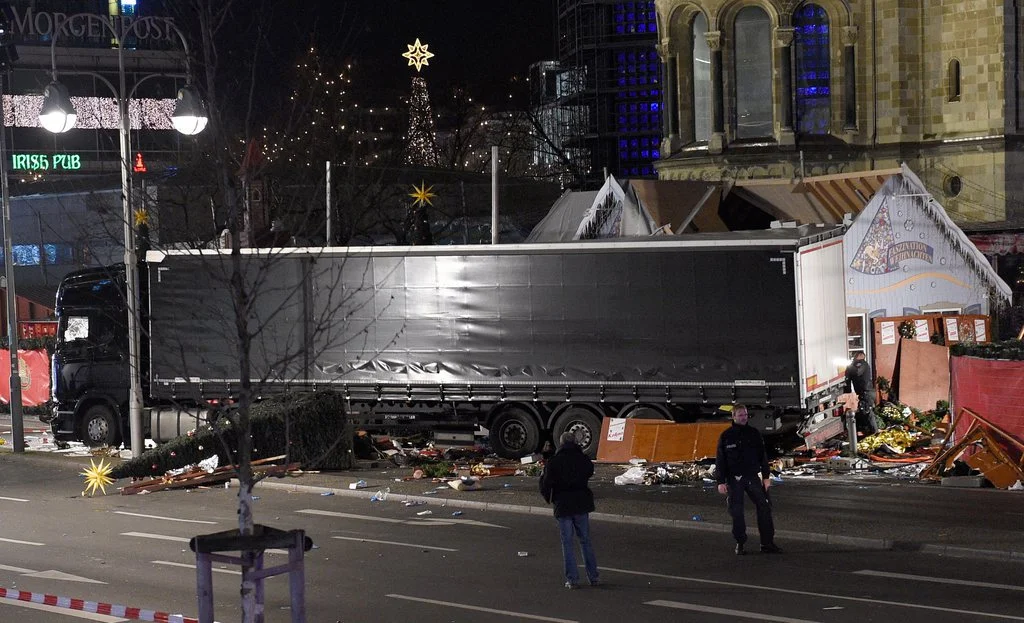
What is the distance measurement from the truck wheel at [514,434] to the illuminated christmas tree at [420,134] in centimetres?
4513

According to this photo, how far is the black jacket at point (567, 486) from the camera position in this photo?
1282 cm

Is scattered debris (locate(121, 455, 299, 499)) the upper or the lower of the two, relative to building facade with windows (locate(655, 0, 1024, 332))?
lower

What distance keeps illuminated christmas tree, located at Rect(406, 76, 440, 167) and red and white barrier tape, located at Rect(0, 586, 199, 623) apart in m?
57.2

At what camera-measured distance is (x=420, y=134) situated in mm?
71625

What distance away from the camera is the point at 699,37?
155 ft

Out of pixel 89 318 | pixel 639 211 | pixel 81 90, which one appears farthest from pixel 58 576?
pixel 81 90

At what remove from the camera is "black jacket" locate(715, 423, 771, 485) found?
47.4 ft

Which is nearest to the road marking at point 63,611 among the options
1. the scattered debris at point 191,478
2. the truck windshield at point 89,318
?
the scattered debris at point 191,478

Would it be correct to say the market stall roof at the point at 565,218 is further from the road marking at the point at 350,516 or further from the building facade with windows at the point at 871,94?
the road marking at the point at 350,516

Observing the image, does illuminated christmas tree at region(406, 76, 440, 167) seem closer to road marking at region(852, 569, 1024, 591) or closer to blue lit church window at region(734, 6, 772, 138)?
blue lit church window at region(734, 6, 772, 138)

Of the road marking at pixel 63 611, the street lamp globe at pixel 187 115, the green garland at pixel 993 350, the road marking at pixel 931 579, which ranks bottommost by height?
the road marking at pixel 931 579

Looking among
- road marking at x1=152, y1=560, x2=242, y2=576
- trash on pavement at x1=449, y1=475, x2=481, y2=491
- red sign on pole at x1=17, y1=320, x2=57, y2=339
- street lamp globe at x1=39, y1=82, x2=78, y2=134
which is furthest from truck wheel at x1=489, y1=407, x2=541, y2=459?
red sign on pole at x1=17, y1=320, x2=57, y2=339

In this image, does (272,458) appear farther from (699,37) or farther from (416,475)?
(699,37)

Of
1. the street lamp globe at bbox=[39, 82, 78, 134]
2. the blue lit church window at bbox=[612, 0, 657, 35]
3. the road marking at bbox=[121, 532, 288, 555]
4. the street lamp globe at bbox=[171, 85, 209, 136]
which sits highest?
the blue lit church window at bbox=[612, 0, 657, 35]
